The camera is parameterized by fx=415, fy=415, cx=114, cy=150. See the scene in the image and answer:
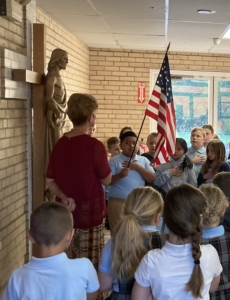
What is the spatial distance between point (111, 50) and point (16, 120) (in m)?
4.52

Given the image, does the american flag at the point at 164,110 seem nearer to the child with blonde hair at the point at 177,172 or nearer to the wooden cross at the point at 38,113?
the child with blonde hair at the point at 177,172

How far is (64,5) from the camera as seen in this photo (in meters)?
4.44

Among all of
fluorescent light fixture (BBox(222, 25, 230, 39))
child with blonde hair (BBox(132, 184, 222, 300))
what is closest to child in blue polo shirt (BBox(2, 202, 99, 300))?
child with blonde hair (BBox(132, 184, 222, 300))

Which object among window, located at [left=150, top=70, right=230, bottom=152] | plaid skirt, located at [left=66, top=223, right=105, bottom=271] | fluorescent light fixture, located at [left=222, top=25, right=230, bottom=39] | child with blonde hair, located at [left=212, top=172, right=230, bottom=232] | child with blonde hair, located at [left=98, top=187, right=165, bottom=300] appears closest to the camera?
child with blonde hair, located at [left=98, top=187, right=165, bottom=300]

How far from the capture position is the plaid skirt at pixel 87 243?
2746mm

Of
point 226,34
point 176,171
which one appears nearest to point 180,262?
point 176,171

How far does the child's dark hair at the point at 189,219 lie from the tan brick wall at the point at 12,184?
180 cm

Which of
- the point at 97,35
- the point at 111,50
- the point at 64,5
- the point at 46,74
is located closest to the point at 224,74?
the point at 111,50

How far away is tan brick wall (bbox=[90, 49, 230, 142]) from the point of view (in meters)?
7.75

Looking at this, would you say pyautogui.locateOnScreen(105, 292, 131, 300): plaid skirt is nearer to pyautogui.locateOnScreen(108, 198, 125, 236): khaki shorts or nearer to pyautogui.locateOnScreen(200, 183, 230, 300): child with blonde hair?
pyautogui.locateOnScreen(200, 183, 230, 300): child with blonde hair

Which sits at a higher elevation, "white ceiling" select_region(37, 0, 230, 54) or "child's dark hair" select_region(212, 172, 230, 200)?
"white ceiling" select_region(37, 0, 230, 54)

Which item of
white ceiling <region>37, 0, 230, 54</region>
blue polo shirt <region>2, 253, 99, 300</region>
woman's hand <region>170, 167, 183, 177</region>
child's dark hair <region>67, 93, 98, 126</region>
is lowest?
blue polo shirt <region>2, 253, 99, 300</region>

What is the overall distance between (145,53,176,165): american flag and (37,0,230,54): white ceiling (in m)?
0.94

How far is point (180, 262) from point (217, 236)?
1.36 ft
